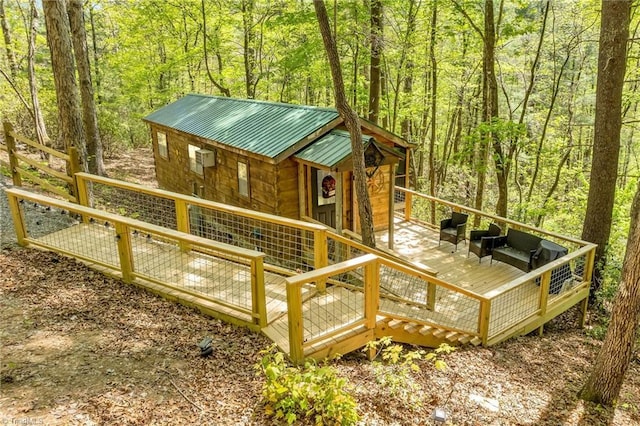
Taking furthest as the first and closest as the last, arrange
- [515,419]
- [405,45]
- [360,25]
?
1. [405,45]
2. [360,25]
3. [515,419]

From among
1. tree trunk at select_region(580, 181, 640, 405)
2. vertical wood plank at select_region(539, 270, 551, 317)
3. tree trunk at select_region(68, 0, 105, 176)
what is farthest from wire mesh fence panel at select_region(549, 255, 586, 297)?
tree trunk at select_region(68, 0, 105, 176)

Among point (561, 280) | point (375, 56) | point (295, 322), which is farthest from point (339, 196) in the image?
point (375, 56)

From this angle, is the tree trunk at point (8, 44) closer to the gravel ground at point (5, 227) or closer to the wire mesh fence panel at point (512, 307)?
the gravel ground at point (5, 227)

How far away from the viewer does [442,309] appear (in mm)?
7480

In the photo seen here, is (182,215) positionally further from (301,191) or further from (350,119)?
(301,191)

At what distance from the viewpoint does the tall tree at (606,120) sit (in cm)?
728

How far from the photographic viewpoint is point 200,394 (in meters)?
3.67

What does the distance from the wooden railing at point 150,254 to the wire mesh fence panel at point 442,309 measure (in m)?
2.47

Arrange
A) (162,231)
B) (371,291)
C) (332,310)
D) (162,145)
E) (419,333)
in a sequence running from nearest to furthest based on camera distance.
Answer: (371,291) → (162,231) → (332,310) → (419,333) → (162,145)

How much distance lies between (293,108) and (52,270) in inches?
262

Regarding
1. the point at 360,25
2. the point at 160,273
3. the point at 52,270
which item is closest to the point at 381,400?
the point at 160,273

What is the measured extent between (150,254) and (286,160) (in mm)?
3691

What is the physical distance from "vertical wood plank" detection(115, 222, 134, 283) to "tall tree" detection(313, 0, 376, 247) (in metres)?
3.55

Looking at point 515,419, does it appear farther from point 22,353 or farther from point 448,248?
point 448,248
